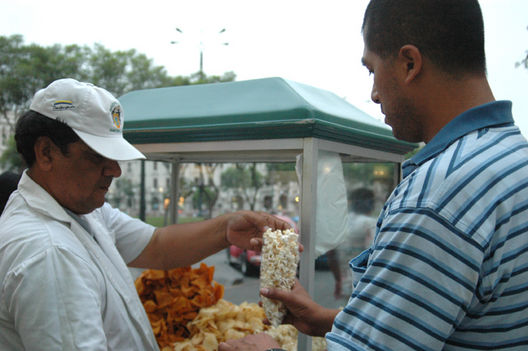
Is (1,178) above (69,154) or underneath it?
underneath

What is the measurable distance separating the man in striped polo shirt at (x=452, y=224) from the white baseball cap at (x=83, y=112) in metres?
1.00

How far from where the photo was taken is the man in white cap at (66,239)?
1.14 m

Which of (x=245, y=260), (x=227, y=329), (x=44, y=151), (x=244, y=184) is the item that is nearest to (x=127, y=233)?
(x=44, y=151)

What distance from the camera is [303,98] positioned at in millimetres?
2150

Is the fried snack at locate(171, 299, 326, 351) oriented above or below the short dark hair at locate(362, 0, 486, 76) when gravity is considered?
below

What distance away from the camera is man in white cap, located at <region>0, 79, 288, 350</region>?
1144 mm

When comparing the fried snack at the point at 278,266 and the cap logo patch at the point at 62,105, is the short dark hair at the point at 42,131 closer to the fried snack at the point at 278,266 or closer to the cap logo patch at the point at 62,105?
the cap logo patch at the point at 62,105

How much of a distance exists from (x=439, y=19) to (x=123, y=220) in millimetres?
1821

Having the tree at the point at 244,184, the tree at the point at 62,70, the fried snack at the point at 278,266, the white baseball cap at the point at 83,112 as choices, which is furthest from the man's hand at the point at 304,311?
the tree at the point at 62,70

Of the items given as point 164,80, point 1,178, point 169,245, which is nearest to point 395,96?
point 169,245

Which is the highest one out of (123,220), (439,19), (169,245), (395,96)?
(439,19)

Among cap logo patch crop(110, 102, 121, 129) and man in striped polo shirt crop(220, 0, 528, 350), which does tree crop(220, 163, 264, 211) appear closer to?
cap logo patch crop(110, 102, 121, 129)

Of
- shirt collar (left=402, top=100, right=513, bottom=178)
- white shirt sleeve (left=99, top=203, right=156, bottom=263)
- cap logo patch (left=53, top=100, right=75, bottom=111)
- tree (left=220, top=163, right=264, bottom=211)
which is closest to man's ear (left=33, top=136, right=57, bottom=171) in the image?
cap logo patch (left=53, top=100, right=75, bottom=111)

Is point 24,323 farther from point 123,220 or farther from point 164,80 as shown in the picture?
point 164,80
